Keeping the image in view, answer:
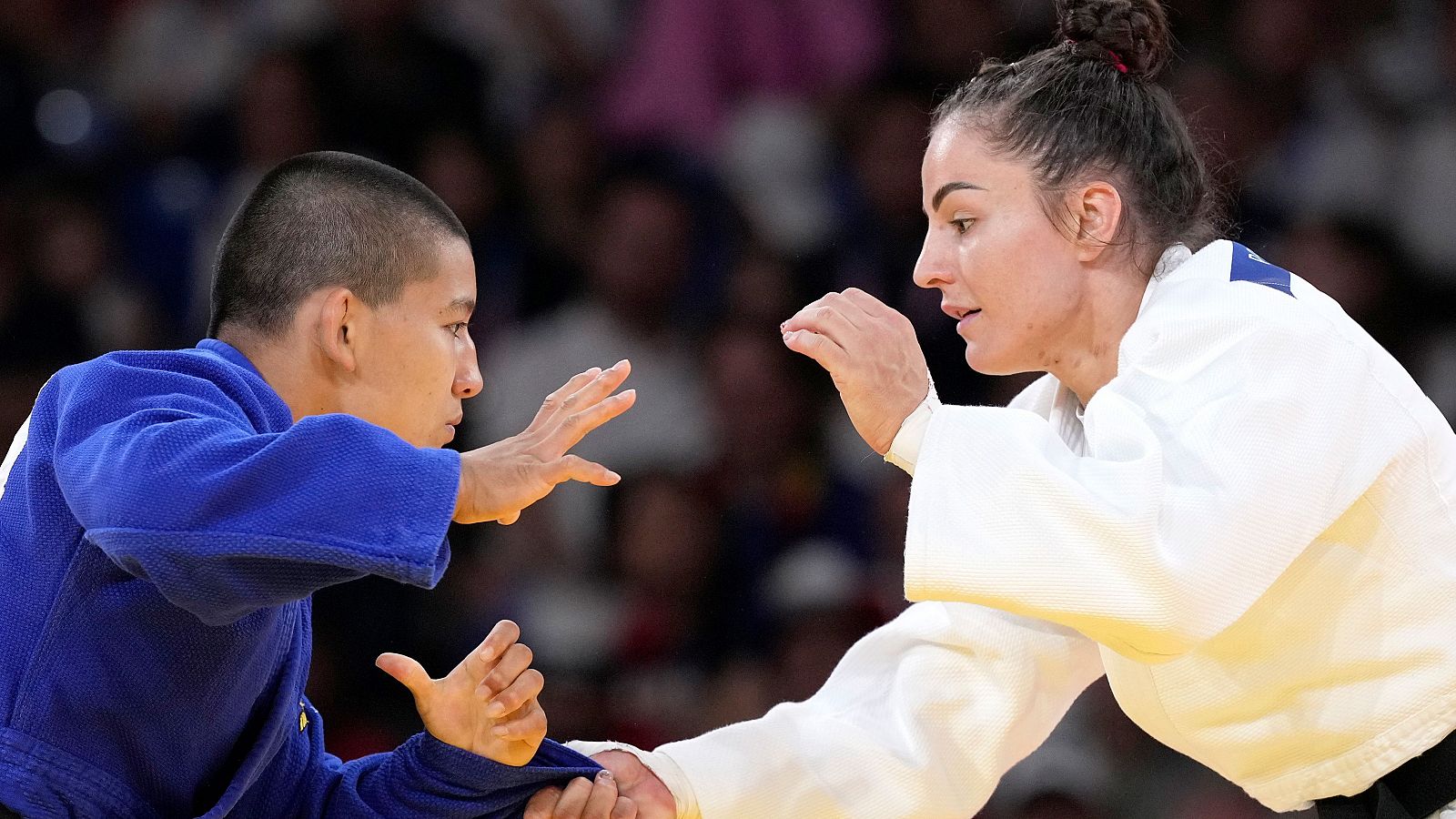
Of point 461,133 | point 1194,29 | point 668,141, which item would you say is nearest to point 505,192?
point 461,133

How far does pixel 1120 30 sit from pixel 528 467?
4.28 feet

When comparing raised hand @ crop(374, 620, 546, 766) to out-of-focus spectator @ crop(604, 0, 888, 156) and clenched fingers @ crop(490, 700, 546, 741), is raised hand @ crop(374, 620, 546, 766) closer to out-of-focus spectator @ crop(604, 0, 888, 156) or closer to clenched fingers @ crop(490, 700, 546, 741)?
clenched fingers @ crop(490, 700, 546, 741)

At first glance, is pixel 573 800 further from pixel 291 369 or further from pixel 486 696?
pixel 291 369

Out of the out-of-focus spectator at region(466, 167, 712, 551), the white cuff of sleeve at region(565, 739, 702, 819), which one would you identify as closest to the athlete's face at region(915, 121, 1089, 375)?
the white cuff of sleeve at region(565, 739, 702, 819)

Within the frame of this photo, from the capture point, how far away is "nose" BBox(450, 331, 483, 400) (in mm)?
2016

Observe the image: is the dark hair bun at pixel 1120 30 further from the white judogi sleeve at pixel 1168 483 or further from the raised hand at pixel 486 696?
the raised hand at pixel 486 696

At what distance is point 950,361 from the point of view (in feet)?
12.5

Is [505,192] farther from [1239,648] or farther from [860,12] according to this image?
[1239,648]

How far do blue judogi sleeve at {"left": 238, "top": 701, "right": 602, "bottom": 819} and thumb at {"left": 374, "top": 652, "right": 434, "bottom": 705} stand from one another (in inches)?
3.5

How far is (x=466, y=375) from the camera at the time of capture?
6.66ft

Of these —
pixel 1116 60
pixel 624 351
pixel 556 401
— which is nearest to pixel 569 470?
pixel 556 401

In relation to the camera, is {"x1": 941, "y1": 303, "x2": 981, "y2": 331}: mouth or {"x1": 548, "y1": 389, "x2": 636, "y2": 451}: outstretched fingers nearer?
{"x1": 548, "y1": 389, "x2": 636, "y2": 451}: outstretched fingers

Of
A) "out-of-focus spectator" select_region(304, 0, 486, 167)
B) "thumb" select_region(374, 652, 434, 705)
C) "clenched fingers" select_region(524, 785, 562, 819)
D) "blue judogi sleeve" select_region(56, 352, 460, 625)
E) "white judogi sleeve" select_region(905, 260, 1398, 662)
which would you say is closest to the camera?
"blue judogi sleeve" select_region(56, 352, 460, 625)

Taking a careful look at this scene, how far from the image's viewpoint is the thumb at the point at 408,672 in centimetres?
187
